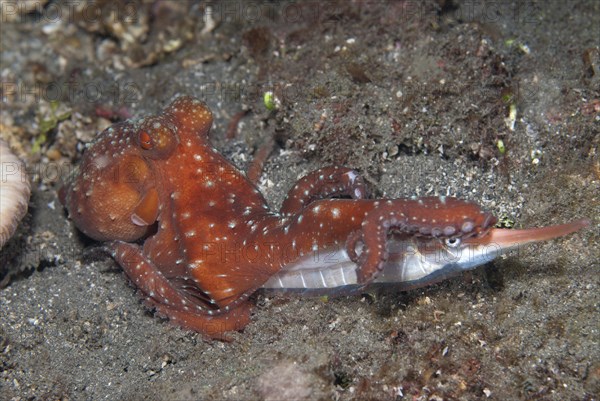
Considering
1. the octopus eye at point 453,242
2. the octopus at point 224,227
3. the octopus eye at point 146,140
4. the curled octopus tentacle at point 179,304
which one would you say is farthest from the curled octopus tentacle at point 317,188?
the octopus eye at point 146,140

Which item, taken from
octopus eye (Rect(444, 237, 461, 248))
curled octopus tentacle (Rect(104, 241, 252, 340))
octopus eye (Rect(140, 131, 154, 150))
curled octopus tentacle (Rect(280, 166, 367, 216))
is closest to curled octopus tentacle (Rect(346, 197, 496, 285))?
octopus eye (Rect(444, 237, 461, 248))

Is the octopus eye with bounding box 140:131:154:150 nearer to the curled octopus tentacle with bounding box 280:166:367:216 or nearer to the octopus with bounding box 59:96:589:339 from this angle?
the octopus with bounding box 59:96:589:339

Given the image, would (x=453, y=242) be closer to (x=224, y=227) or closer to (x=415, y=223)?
(x=415, y=223)

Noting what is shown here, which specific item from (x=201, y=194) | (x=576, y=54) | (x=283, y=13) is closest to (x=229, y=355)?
(x=201, y=194)

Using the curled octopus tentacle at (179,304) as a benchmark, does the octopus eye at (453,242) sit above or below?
above

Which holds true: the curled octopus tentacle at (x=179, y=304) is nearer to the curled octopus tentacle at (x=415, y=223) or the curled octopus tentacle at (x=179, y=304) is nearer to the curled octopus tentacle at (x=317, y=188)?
the curled octopus tentacle at (x=317, y=188)
